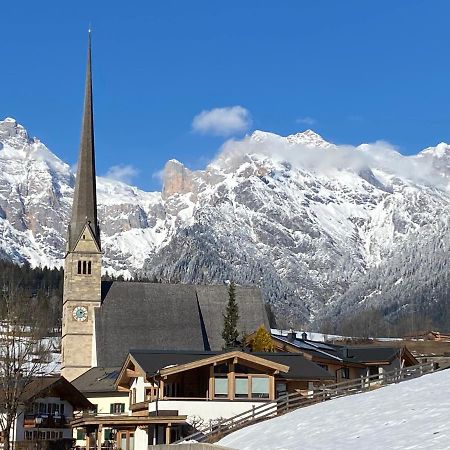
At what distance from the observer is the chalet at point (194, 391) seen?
5166 cm

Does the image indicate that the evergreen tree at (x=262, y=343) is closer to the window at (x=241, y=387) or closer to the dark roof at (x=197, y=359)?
the dark roof at (x=197, y=359)

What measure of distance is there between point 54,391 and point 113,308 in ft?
111

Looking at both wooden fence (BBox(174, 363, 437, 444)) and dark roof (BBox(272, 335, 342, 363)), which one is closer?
wooden fence (BBox(174, 363, 437, 444))

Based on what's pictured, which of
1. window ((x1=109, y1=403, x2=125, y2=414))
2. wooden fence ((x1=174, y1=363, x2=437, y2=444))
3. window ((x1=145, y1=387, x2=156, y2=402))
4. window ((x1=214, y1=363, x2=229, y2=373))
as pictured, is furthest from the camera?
window ((x1=109, y1=403, x2=125, y2=414))

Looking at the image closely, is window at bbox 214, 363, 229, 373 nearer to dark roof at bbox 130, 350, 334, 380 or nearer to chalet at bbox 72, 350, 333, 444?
chalet at bbox 72, 350, 333, 444

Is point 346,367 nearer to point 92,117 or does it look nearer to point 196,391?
point 196,391

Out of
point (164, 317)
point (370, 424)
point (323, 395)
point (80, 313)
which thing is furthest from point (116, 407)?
point (370, 424)

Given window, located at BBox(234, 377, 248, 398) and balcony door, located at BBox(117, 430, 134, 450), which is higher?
window, located at BBox(234, 377, 248, 398)

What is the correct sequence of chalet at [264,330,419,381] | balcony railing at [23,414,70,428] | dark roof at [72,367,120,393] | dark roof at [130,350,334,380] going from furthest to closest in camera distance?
dark roof at [72,367,120,393] < chalet at [264,330,419,381] < balcony railing at [23,414,70,428] < dark roof at [130,350,334,380]

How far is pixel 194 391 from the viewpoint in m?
53.9

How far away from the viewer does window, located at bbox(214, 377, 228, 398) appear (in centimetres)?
5284

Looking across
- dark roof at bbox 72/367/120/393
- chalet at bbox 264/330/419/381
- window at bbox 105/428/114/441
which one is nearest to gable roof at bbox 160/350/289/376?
window at bbox 105/428/114/441

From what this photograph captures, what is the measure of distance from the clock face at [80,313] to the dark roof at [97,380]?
234 inches

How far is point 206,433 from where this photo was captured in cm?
4262
